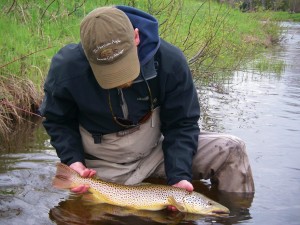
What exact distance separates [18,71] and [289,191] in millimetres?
3386

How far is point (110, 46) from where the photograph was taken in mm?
3199

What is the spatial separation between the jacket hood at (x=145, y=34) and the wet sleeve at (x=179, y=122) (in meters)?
0.25

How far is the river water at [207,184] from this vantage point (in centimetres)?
380

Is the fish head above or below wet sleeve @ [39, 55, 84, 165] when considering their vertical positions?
below

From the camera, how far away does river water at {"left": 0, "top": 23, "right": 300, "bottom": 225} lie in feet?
12.5

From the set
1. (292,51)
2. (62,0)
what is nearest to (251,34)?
(292,51)

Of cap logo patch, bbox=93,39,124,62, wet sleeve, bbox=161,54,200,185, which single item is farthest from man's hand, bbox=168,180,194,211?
cap logo patch, bbox=93,39,124,62

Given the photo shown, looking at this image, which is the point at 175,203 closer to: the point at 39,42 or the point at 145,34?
the point at 145,34

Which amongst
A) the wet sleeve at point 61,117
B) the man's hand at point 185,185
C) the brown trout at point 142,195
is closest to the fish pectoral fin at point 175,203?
the brown trout at point 142,195

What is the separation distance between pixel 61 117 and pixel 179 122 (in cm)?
88

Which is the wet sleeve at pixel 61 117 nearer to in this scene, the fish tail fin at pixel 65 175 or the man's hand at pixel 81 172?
the man's hand at pixel 81 172

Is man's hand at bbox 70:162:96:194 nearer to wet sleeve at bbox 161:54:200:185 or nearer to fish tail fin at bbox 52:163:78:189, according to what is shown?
fish tail fin at bbox 52:163:78:189

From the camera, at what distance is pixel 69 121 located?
3.94m

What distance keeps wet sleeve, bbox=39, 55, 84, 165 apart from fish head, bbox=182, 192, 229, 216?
2.85 feet
